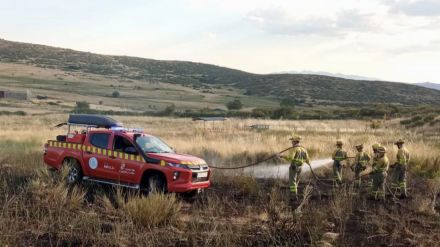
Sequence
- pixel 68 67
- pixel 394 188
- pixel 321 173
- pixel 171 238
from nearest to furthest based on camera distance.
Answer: pixel 171 238 → pixel 394 188 → pixel 321 173 → pixel 68 67

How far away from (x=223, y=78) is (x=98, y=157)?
132 meters

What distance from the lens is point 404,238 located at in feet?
29.3

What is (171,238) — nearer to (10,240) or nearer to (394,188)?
(10,240)

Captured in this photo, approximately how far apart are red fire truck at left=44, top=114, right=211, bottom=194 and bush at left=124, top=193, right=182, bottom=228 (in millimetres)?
2130

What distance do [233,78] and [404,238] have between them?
5281 inches

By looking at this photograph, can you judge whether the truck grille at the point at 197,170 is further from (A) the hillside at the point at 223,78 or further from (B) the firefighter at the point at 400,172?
(A) the hillside at the point at 223,78

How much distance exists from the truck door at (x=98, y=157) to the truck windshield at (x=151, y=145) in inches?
34.2

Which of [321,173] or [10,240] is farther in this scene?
[321,173]

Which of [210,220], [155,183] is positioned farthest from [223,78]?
[210,220]

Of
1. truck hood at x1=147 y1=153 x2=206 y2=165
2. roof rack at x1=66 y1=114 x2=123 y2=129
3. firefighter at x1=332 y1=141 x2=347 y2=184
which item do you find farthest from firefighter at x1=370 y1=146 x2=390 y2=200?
roof rack at x1=66 y1=114 x2=123 y2=129

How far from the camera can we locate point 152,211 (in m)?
9.29

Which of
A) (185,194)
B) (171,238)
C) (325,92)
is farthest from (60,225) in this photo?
(325,92)

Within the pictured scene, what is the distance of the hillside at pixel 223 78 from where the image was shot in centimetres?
11131

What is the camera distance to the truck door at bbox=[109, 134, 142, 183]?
12.8 meters
